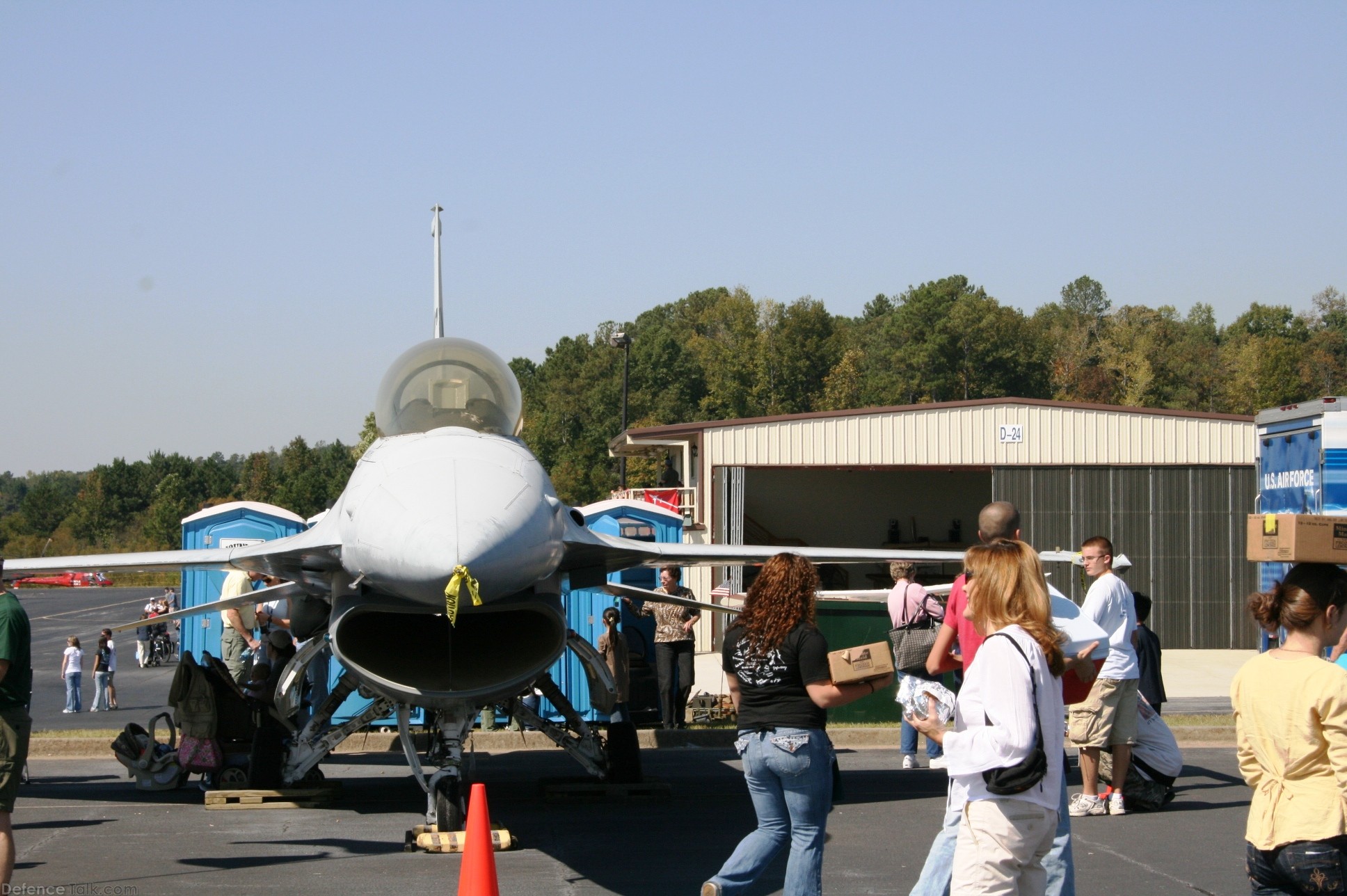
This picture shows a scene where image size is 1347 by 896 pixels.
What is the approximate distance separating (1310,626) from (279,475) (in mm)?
107633

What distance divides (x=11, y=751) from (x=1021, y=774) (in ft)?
14.9

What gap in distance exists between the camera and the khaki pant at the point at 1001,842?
389 centimetres

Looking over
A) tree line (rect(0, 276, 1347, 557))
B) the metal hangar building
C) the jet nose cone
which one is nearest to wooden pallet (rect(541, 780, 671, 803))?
the jet nose cone

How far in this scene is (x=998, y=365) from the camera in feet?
280

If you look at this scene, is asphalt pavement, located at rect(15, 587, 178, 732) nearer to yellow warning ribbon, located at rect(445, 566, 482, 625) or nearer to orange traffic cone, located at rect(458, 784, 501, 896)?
yellow warning ribbon, located at rect(445, 566, 482, 625)

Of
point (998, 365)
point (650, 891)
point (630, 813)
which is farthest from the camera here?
point (998, 365)

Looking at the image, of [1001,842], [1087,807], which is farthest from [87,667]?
[1001,842]

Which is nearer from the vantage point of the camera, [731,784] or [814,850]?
[814,850]

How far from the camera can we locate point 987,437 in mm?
26453

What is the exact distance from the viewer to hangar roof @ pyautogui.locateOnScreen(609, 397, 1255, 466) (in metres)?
26.2

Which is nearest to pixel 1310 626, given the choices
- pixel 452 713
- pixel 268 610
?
pixel 452 713

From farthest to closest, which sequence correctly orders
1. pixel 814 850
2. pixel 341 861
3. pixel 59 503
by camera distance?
1. pixel 59 503
2. pixel 341 861
3. pixel 814 850

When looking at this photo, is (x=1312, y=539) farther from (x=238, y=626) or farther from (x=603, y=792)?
(x=238, y=626)

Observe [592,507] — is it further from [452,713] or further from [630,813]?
[452,713]
